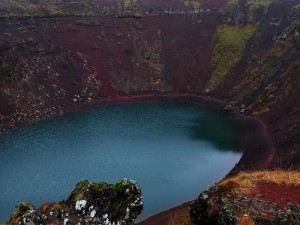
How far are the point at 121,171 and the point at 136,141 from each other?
450 inches

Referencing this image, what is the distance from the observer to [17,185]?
50375 millimetres

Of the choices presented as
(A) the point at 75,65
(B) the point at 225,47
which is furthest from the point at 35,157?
(B) the point at 225,47

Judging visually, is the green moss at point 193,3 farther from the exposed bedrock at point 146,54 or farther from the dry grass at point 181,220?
the dry grass at point 181,220

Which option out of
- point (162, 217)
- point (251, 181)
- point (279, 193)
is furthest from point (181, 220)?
point (162, 217)

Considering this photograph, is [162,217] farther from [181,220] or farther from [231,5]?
[231,5]

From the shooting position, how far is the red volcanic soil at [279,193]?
1747cm

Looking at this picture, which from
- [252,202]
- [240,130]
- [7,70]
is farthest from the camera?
[7,70]

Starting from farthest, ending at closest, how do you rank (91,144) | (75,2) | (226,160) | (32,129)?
(75,2), (32,129), (91,144), (226,160)

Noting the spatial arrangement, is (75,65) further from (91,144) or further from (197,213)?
(197,213)

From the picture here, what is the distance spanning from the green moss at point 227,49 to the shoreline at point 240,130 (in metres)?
5.89

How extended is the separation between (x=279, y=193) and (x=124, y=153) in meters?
42.2

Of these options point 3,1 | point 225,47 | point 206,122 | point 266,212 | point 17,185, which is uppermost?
point 3,1

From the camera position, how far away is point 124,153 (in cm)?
5956

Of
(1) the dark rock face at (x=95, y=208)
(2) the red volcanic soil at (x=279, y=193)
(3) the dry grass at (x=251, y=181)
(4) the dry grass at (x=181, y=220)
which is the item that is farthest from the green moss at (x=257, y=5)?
(1) the dark rock face at (x=95, y=208)
